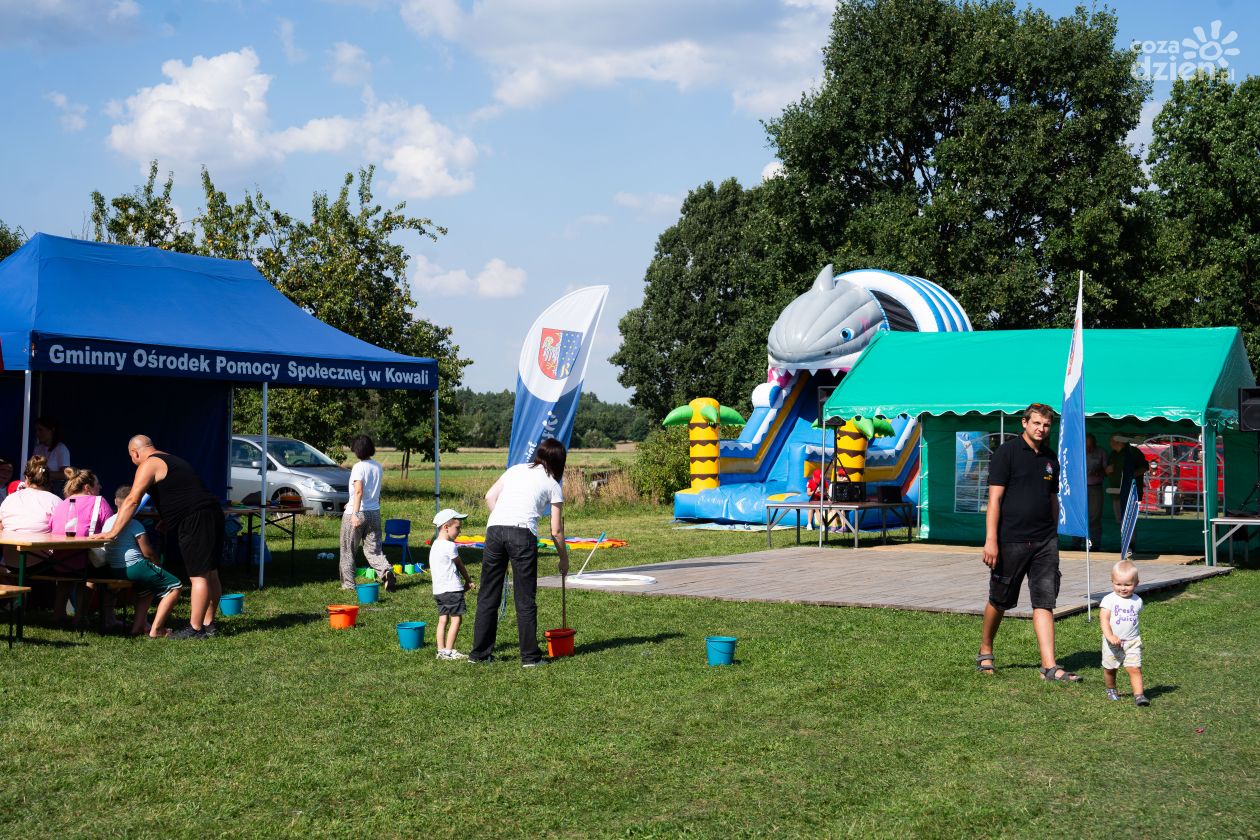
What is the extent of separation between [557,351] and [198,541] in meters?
4.08

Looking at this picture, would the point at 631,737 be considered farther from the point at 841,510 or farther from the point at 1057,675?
the point at 841,510

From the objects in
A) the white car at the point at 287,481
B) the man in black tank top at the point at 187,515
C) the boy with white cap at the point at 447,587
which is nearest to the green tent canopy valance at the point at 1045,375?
the boy with white cap at the point at 447,587

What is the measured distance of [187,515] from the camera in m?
9.98

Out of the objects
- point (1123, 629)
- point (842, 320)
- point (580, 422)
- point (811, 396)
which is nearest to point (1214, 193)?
point (811, 396)

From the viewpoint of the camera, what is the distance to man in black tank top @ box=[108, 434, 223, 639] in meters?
9.89

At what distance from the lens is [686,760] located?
6.34 meters

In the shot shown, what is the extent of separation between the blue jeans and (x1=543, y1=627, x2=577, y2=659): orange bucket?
0.21m

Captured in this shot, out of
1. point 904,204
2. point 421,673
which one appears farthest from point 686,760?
point 904,204

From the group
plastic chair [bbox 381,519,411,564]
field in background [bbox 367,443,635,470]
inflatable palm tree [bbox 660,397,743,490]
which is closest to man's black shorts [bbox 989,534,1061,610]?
plastic chair [bbox 381,519,411,564]

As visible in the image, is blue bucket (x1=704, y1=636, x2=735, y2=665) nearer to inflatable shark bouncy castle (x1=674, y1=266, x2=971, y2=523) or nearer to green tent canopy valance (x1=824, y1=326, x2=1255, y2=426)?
green tent canopy valance (x1=824, y1=326, x2=1255, y2=426)

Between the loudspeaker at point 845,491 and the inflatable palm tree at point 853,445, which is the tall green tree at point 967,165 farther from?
the loudspeaker at point 845,491

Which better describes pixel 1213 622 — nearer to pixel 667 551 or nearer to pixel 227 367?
pixel 667 551

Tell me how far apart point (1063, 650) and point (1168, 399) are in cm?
743

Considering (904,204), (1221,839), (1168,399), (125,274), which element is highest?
(904,204)
